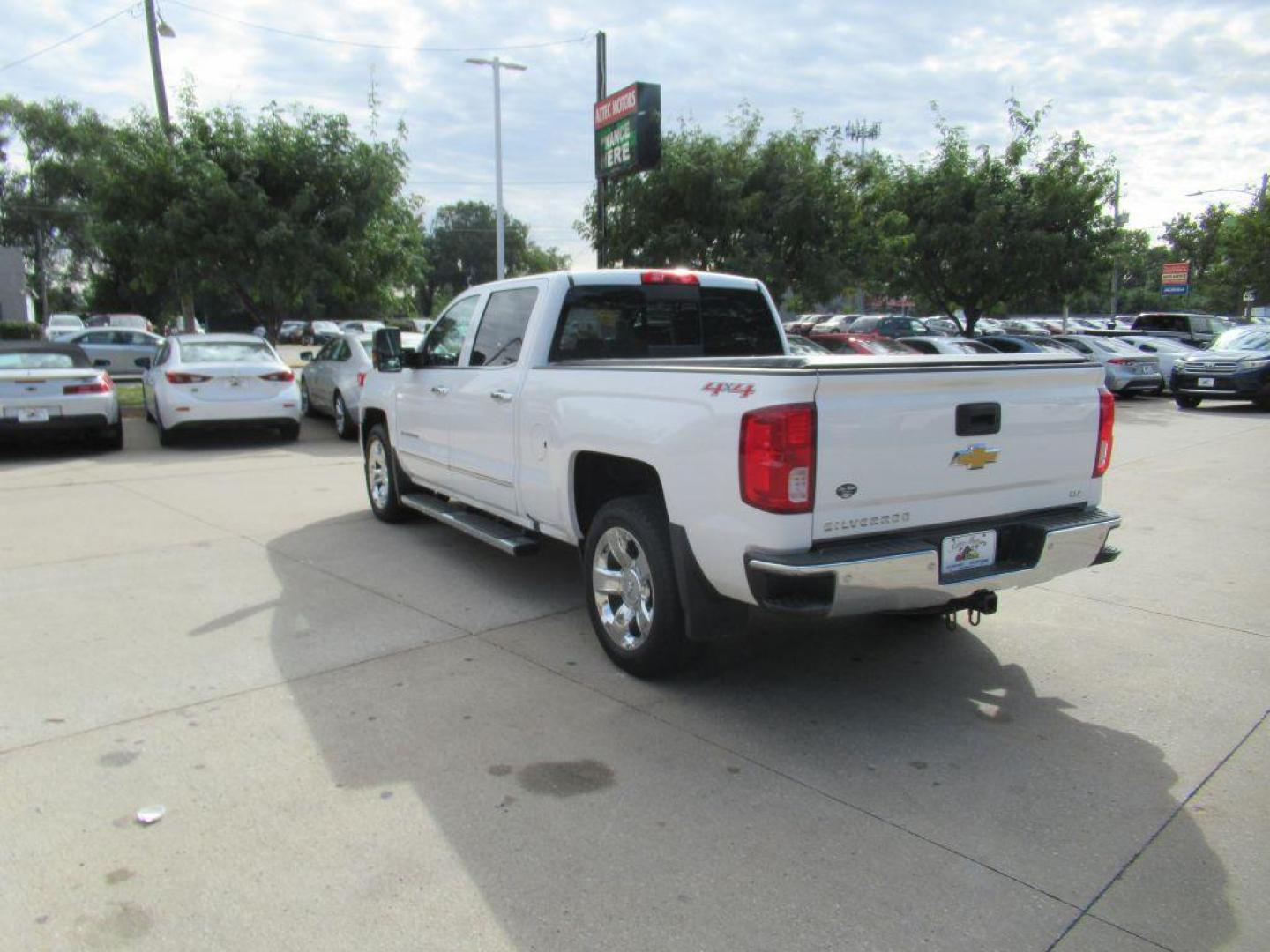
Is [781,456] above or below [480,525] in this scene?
above

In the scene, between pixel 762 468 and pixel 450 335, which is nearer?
pixel 762 468

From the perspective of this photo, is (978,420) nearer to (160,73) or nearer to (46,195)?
(160,73)

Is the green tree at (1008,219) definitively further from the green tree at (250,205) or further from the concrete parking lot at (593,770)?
the concrete parking lot at (593,770)

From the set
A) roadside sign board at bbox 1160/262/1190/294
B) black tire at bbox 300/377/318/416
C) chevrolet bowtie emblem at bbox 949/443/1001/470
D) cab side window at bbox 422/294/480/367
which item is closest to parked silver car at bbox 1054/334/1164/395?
black tire at bbox 300/377/318/416

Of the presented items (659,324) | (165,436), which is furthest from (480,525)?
(165,436)

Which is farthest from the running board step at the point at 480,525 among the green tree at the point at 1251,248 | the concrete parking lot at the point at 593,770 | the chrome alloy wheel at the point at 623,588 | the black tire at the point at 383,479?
the green tree at the point at 1251,248

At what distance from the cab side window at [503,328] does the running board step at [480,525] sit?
3.24ft

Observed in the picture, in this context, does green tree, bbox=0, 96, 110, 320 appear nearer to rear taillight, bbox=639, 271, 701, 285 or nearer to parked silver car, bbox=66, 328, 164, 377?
parked silver car, bbox=66, 328, 164, 377

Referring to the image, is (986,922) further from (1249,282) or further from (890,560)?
(1249,282)

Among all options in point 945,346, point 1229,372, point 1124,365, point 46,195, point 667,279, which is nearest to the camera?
point 667,279

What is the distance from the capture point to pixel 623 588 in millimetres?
4496

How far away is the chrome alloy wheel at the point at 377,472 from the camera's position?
7.74m

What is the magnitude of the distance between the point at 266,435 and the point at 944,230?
15.6 m

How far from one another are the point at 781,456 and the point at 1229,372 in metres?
18.2
